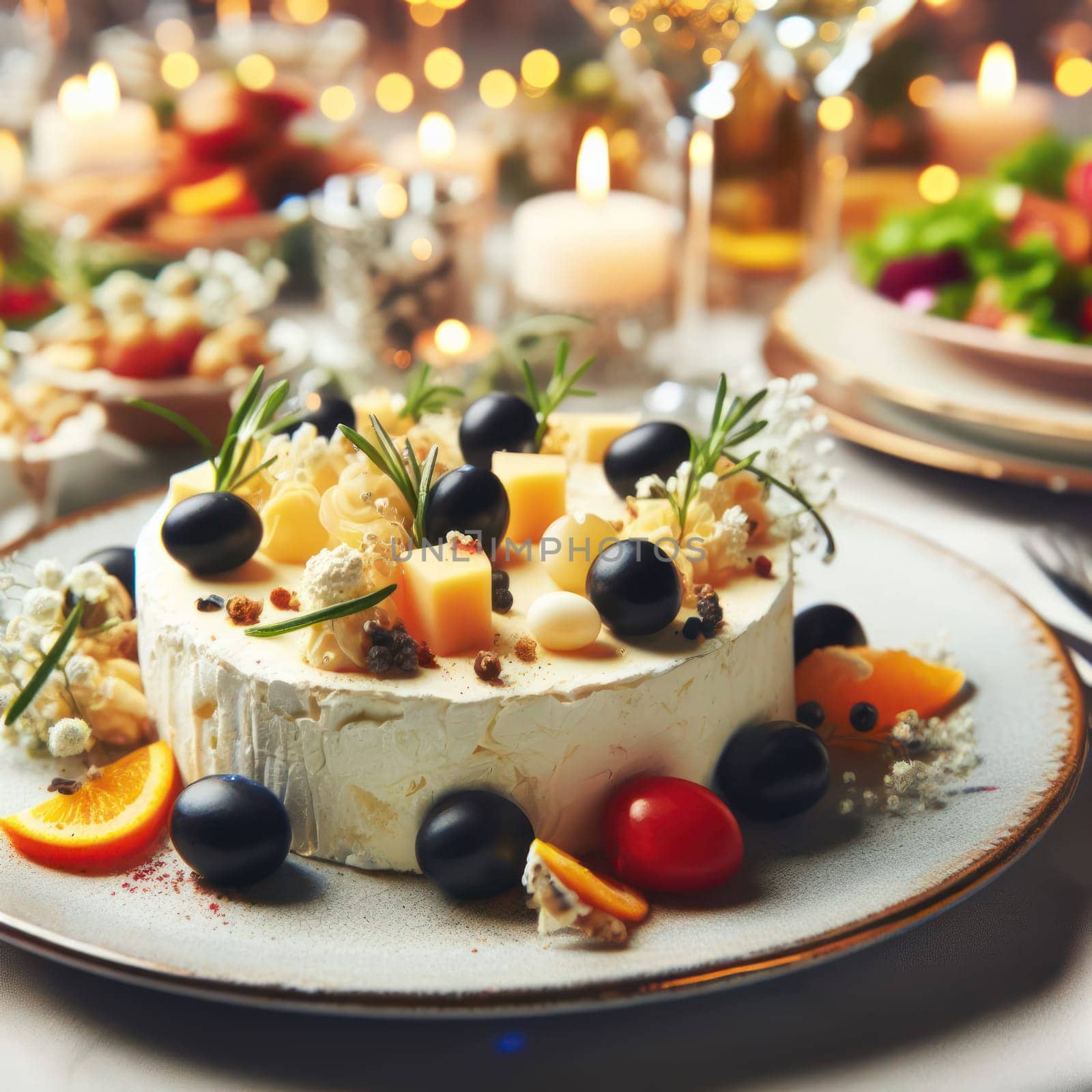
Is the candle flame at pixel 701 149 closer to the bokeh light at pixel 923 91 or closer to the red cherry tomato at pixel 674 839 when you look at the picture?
the bokeh light at pixel 923 91

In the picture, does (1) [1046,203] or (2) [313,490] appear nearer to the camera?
(2) [313,490]

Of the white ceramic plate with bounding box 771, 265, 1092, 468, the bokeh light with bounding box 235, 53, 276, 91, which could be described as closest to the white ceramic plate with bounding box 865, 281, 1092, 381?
the white ceramic plate with bounding box 771, 265, 1092, 468

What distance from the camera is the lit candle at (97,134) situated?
3809 mm

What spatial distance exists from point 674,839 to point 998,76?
342 centimetres

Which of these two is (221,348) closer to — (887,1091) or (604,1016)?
(604,1016)

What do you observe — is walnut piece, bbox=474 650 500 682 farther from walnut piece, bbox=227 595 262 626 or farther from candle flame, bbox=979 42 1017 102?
candle flame, bbox=979 42 1017 102

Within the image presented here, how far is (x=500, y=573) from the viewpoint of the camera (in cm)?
174

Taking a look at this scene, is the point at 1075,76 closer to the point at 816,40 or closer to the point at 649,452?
the point at 816,40

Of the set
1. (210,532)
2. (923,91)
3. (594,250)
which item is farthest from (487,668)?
(923,91)

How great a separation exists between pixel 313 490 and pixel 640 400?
1.41m

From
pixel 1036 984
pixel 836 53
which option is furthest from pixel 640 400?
pixel 1036 984

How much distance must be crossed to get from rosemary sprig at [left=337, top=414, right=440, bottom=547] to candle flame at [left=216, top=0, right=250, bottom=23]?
4163mm

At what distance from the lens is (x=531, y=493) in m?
1.86

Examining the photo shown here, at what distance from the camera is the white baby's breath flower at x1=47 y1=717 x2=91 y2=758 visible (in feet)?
5.35
